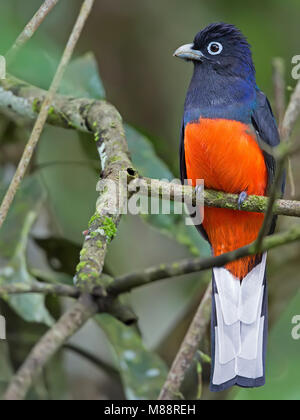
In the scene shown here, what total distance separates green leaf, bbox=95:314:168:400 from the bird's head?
50.2 inches

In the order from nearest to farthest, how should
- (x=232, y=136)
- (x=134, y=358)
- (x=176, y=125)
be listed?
(x=232, y=136)
(x=134, y=358)
(x=176, y=125)

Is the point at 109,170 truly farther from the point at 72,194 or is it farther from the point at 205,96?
the point at 72,194

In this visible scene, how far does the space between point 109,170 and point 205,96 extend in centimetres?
94

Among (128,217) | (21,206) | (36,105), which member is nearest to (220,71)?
(36,105)

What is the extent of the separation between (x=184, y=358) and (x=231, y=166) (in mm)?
826

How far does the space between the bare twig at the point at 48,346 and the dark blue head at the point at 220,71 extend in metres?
1.59

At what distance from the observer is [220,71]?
2.97 metres

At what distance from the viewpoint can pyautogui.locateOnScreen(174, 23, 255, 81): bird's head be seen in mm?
2965

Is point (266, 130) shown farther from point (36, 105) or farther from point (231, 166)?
point (36, 105)

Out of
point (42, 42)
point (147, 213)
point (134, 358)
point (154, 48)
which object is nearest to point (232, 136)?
point (147, 213)

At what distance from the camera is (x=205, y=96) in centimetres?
283

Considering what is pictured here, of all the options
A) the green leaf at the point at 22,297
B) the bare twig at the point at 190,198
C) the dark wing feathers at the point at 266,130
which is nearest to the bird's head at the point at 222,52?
the dark wing feathers at the point at 266,130

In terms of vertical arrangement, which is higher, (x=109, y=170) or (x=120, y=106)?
(x=120, y=106)

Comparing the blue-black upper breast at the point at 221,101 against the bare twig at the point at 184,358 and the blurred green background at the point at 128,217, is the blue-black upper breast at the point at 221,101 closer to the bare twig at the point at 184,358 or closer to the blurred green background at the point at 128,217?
the blurred green background at the point at 128,217
